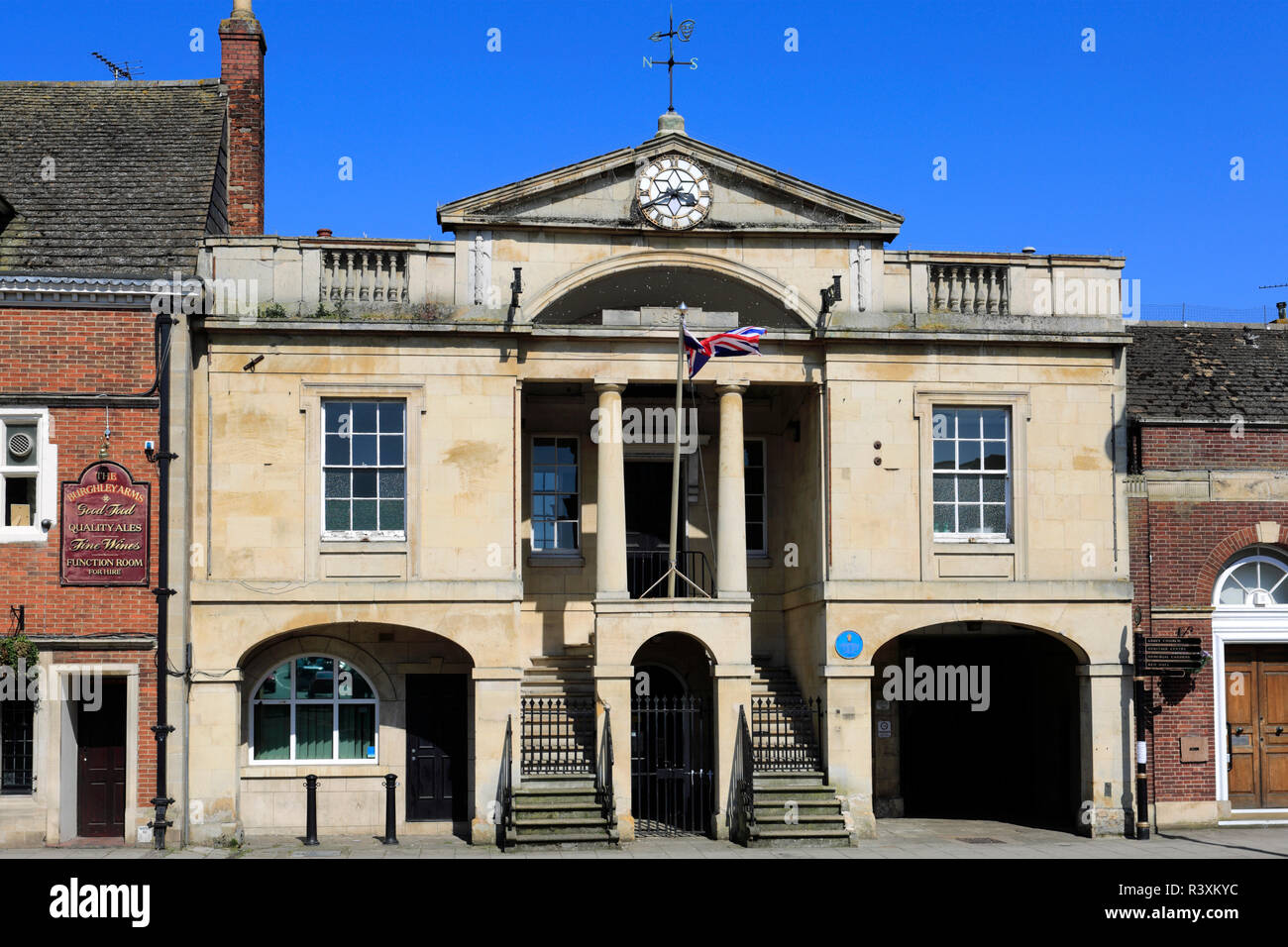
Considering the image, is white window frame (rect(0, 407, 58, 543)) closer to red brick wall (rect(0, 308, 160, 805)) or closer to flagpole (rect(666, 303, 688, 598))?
red brick wall (rect(0, 308, 160, 805))

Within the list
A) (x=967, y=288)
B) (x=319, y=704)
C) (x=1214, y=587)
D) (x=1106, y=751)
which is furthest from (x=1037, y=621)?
(x=319, y=704)

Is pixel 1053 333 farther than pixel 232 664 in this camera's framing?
Yes

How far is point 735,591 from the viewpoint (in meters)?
21.4

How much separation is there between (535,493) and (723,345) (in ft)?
16.1

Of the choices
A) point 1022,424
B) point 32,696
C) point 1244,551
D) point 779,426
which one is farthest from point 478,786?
point 1244,551

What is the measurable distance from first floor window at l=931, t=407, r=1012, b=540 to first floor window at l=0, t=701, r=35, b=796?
12893 mm

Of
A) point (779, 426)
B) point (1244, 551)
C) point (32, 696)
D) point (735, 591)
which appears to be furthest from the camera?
point (779, 426)

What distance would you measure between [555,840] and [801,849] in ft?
10.7

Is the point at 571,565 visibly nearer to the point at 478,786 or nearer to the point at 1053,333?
the point at 478,786

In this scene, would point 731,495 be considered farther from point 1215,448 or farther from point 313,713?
point 1215,448

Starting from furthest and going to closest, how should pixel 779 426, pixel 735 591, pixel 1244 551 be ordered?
1. pixel 779 426
2. pixel 1244 551
3. pixel 735 591

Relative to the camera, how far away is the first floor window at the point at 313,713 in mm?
21578

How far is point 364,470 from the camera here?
21.1 metres

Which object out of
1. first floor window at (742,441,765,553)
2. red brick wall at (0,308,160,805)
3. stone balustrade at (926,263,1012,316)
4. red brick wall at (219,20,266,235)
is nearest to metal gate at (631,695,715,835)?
first floor window at (742,441,765,553)
